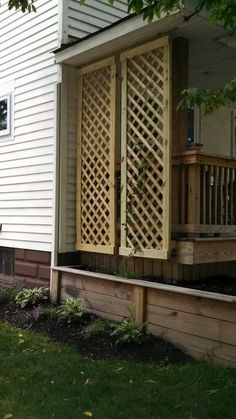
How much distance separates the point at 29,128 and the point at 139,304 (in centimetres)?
341

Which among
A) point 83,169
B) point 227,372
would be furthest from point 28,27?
point 227,372

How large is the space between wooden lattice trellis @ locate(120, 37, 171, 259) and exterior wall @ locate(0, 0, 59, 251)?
1.32 metres

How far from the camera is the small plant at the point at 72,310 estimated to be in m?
5.93

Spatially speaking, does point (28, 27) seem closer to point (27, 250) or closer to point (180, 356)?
point (27, 250)

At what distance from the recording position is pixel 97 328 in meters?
5.50

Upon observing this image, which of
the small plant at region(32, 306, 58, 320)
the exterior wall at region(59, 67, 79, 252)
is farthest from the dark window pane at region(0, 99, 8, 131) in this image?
the small plant at region(32, 306, 58, 320)

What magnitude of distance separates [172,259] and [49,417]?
8.27 ft

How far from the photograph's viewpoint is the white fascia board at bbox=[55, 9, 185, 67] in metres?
5.53

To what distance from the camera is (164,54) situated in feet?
18.8

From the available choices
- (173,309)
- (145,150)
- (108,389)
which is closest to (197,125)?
(145,150)

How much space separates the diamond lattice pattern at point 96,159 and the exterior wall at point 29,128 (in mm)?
479

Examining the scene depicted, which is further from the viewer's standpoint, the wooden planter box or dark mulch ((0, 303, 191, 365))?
dark mulch ((0, 303, 191, 365))

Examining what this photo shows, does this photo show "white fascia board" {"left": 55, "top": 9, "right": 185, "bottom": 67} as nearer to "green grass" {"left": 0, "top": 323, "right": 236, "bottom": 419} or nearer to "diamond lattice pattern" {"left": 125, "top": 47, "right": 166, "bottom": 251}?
"diamond lattice pattern" {"left": 125, "top": 47, "right": 166, "bottom": 251}

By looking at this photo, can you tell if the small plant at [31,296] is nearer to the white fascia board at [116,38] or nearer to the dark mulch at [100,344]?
the dark mulch at [100,344]
